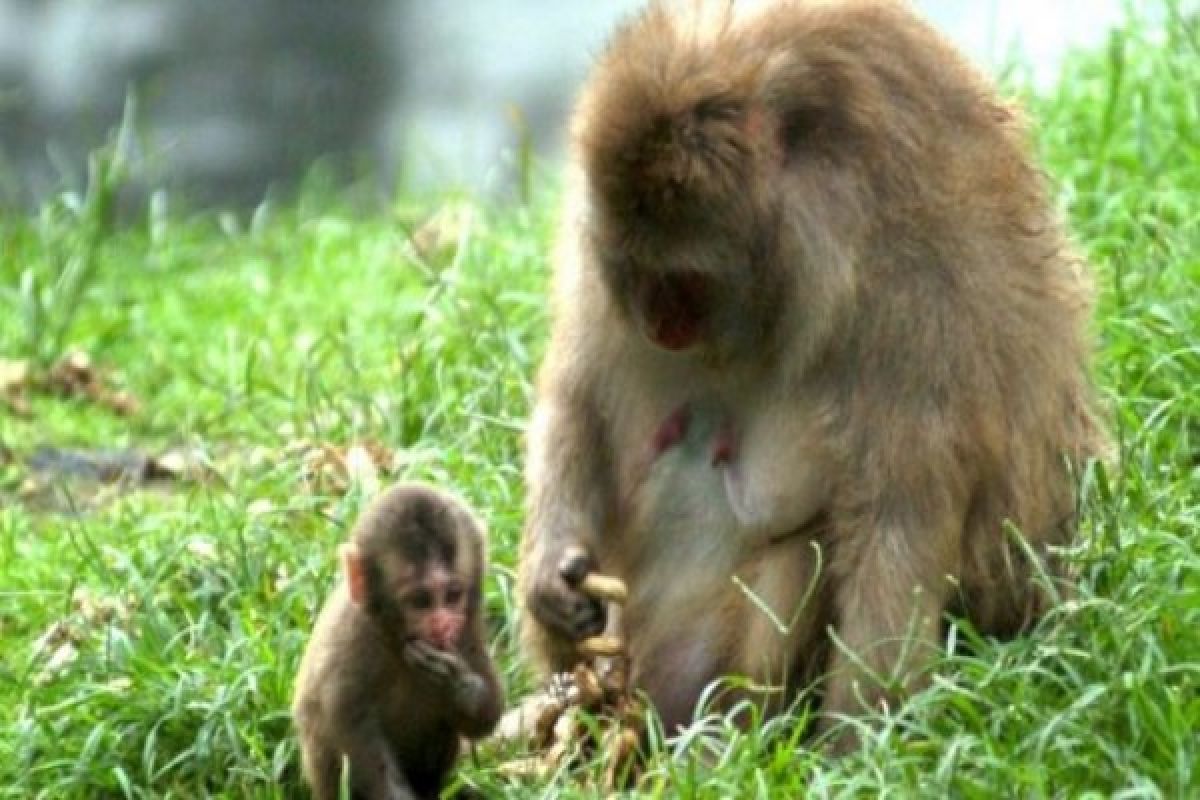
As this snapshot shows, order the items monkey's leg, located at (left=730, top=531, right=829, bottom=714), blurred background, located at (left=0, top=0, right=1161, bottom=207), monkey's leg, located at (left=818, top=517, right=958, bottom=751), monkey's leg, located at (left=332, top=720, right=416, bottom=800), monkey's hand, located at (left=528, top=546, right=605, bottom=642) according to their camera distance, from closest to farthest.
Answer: monkey's leg, located at (left=332, top=720, right=416, bottom=800), monkey's leg, located at (left=818, top=517, right=958, bottom=751), monkey's leg, located at (left=730, top=531, right=829, bottom=714), monkey's hand, located at (left=528, top=546, right=605, bottom=642), blurred background, located at (left=0, top=0, right=1161, bottom=207)

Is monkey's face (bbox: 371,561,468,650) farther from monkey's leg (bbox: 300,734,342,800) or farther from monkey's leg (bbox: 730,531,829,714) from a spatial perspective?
monkey's leg (bbox: 730,531,829,714)

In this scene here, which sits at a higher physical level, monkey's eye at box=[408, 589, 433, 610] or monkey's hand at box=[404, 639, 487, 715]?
monkey's eye at box=[408, 589, 433, 610]

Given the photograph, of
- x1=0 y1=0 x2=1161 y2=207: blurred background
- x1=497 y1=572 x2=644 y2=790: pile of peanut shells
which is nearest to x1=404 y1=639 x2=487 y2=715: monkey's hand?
x1=497 y1=572 x2=644 y2=790: pile of peanut shells

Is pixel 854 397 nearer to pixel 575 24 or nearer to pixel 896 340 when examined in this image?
pixel 896 340

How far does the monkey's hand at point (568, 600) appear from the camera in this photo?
782 cm

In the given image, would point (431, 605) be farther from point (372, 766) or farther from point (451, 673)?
point (372, 766)

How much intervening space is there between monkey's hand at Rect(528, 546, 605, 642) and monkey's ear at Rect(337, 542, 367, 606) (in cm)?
69

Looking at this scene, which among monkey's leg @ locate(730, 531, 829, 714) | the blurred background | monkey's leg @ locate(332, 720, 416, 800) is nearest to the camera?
monkey's leg @ locate(332, 720, 416, 800)

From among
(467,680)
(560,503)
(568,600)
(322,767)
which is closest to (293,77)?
(560,503)

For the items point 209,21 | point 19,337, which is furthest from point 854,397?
point 209,21

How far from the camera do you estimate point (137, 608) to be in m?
8.45

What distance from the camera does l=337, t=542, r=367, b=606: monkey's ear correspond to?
723 cm

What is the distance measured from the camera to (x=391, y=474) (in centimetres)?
912

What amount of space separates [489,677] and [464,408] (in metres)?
2.14
